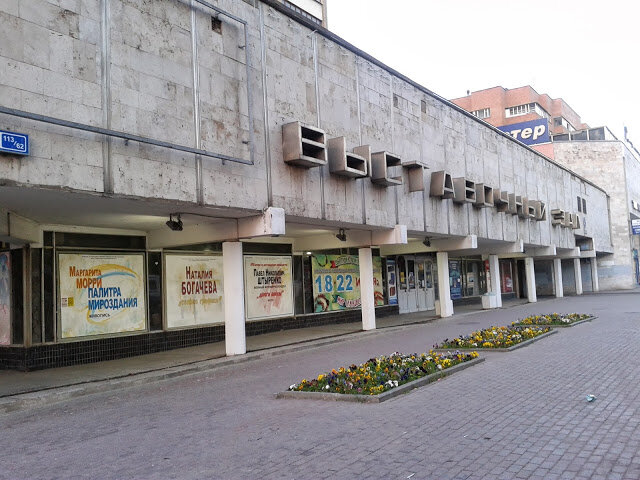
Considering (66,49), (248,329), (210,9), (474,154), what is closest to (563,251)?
(474,154)

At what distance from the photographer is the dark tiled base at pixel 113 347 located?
40.3 feet

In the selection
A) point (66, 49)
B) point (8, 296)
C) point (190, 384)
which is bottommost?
point (190, 384)

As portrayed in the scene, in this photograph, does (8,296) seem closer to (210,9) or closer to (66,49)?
(66,49)

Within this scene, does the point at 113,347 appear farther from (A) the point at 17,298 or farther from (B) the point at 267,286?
(B) the point at 267,286

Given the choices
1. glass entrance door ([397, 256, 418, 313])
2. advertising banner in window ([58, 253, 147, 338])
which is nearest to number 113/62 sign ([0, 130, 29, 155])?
advertising banner in window ([58, 253, 147, 338])

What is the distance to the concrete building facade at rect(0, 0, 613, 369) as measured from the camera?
9.02 meters

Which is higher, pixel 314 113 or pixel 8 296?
pixel 314 113

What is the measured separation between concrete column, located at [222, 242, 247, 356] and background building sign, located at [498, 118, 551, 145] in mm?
48310

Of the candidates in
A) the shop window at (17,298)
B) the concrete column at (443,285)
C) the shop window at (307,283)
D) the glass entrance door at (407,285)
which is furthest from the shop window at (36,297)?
the glass entrance door at (407,285)

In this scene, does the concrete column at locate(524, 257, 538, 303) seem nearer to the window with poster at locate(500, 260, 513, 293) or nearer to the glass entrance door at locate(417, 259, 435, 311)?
the window with poster at locate(500, 260, 513, 293)

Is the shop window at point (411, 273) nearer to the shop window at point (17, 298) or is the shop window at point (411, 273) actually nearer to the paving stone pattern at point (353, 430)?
the paving stone pattern at point (353, 430)

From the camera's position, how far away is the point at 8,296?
12672mm

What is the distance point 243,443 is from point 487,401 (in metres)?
3.34

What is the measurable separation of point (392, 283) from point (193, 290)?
39.1ft
